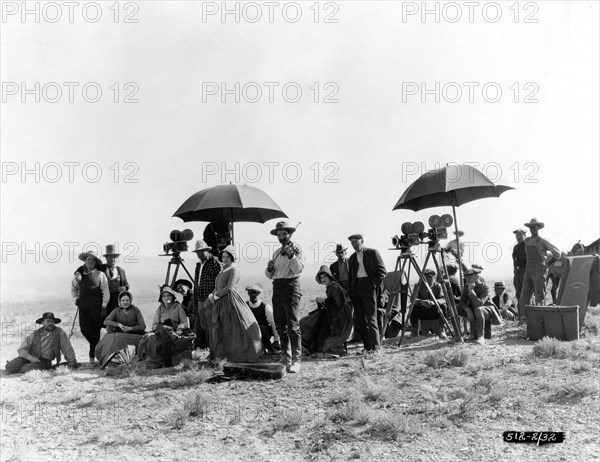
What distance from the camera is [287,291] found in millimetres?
7270

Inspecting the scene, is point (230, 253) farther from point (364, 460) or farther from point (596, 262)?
point (596, 262)

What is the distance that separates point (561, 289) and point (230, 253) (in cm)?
558

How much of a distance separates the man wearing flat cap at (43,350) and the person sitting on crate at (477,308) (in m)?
6.05

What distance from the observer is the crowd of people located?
24.2 ft

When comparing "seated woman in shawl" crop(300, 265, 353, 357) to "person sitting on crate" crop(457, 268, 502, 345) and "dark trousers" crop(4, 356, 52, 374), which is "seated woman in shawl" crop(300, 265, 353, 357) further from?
"dark trousers" crop(4, 356, 52, 374)

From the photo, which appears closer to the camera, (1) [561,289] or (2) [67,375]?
(2) [67,375]

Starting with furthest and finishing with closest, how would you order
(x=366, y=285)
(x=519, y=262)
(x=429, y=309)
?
1. (x=519, y=262)
2. (x=429, y=309)
3. (x=366, y=285)

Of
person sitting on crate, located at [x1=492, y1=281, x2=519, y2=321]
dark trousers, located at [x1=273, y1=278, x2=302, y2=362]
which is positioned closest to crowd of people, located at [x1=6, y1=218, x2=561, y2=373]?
dark trousers, located at [x1=273, y1=278, x2=302, y2=362]

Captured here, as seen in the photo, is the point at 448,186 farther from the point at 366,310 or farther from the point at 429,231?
the point at 366,310

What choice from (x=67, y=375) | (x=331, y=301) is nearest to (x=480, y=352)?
(x=331, y=301)

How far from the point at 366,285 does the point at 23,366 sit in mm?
5229

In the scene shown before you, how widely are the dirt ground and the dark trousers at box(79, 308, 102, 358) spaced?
Answer: 113 centimetres

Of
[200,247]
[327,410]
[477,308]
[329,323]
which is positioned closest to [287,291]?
[329,323]

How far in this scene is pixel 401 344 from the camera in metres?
8.55
